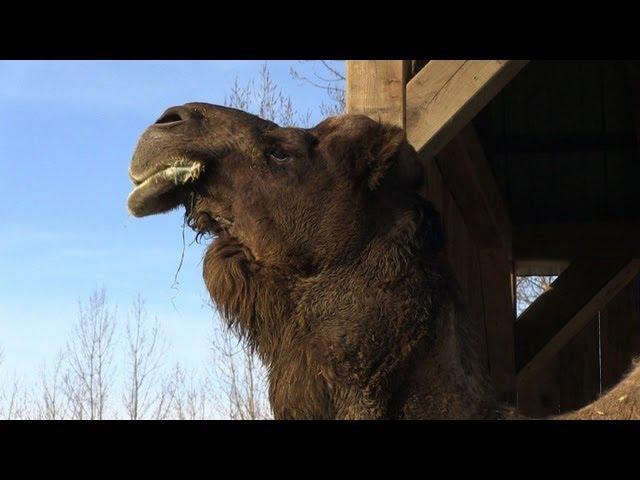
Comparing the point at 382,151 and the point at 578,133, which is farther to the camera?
the point at 578,133

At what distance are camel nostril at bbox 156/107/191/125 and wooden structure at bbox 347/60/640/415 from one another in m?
2.80

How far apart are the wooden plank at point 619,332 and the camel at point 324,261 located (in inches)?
254

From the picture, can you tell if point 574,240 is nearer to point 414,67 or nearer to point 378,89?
point 414,67

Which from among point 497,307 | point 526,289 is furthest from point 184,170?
point 526,289

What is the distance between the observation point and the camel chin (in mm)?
3285

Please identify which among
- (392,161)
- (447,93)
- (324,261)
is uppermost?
(447,93)

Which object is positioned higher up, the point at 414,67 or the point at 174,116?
the point at 414,67

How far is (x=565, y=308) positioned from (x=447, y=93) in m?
4.55

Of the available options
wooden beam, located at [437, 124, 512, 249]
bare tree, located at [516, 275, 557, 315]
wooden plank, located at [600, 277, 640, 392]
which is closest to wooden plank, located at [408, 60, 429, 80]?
wooden beam, located at [437, 124, 512, 249]

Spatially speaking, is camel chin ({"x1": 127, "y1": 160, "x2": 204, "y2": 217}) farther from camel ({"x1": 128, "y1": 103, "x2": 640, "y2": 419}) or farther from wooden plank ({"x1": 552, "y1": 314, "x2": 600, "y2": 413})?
wooden plank ({"x1": 552, "y1": 314, "x2": 600, "y2": 413})

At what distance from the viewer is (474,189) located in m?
6.65

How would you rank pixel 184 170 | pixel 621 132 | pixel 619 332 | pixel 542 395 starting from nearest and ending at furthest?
pixel 184 170 < pixel 621 132 < pixel 542 395 < pixel 619 332

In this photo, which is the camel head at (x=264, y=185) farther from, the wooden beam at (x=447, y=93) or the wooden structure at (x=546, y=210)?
the wooden structure at (x=546, y=210)

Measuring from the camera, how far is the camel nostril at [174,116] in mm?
3381
